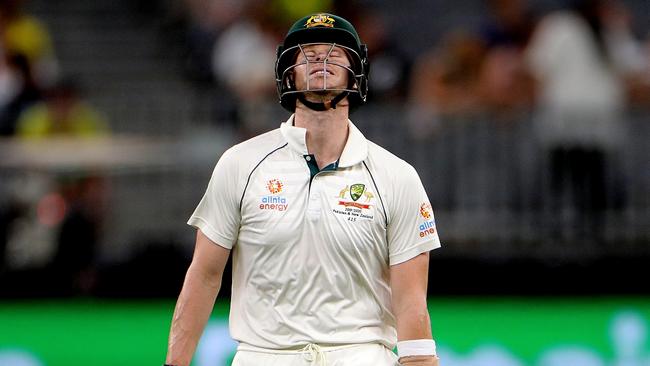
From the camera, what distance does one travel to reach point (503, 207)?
12.5m

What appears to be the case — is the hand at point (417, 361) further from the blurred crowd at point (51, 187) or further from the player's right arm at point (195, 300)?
the blurred crowd at point (51, 187)

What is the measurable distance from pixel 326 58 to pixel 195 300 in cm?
109

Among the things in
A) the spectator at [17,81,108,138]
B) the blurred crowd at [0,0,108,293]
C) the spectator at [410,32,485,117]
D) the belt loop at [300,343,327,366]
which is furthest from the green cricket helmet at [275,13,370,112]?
the spectator at [17,81,108,138]

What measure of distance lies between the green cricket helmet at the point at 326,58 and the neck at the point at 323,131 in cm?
6

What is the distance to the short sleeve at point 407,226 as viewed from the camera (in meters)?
6.06

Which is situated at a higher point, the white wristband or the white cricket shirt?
the white cricket shirt

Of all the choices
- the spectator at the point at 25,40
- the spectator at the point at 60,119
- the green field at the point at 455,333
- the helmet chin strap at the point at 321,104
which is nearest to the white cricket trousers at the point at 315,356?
the helmet chin strap at the point at 321,104

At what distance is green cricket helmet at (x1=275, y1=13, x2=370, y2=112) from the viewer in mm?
6070

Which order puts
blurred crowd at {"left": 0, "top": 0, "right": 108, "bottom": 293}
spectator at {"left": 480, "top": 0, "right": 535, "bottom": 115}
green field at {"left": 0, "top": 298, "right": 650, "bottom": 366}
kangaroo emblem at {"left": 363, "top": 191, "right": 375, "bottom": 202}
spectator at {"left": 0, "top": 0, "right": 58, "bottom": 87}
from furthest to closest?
1. spectator at {"left": 0, "top": 0, "right": 58, "bottom": 87}
2. spectator at {"left": 480, "top": 0, "right": 535, "bottom": 115}
3. blurred crowd at {"left": 0, "top": 0, "right": 108, "bottom": 293}
4. green field at {"left": 0, "top": 298, "right": 650, "bottom": 366}
5. kangaroo emblem at {"left": 363, "top": 191, "right": 375, "bottom": 202}

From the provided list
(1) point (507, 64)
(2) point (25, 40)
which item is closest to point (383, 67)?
(1) point (507, 64)

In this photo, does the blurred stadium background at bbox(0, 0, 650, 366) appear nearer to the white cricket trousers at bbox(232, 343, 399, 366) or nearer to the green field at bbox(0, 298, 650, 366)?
the green field at bbox(0, 298, 650, 366)

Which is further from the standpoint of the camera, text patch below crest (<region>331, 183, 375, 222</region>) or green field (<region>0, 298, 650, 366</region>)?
green field (<region>0, 298, 650, 366</region>)

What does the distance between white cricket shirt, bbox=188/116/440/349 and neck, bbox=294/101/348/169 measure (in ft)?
0.14

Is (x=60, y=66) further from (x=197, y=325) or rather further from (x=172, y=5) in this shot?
(x=197, y=325)
